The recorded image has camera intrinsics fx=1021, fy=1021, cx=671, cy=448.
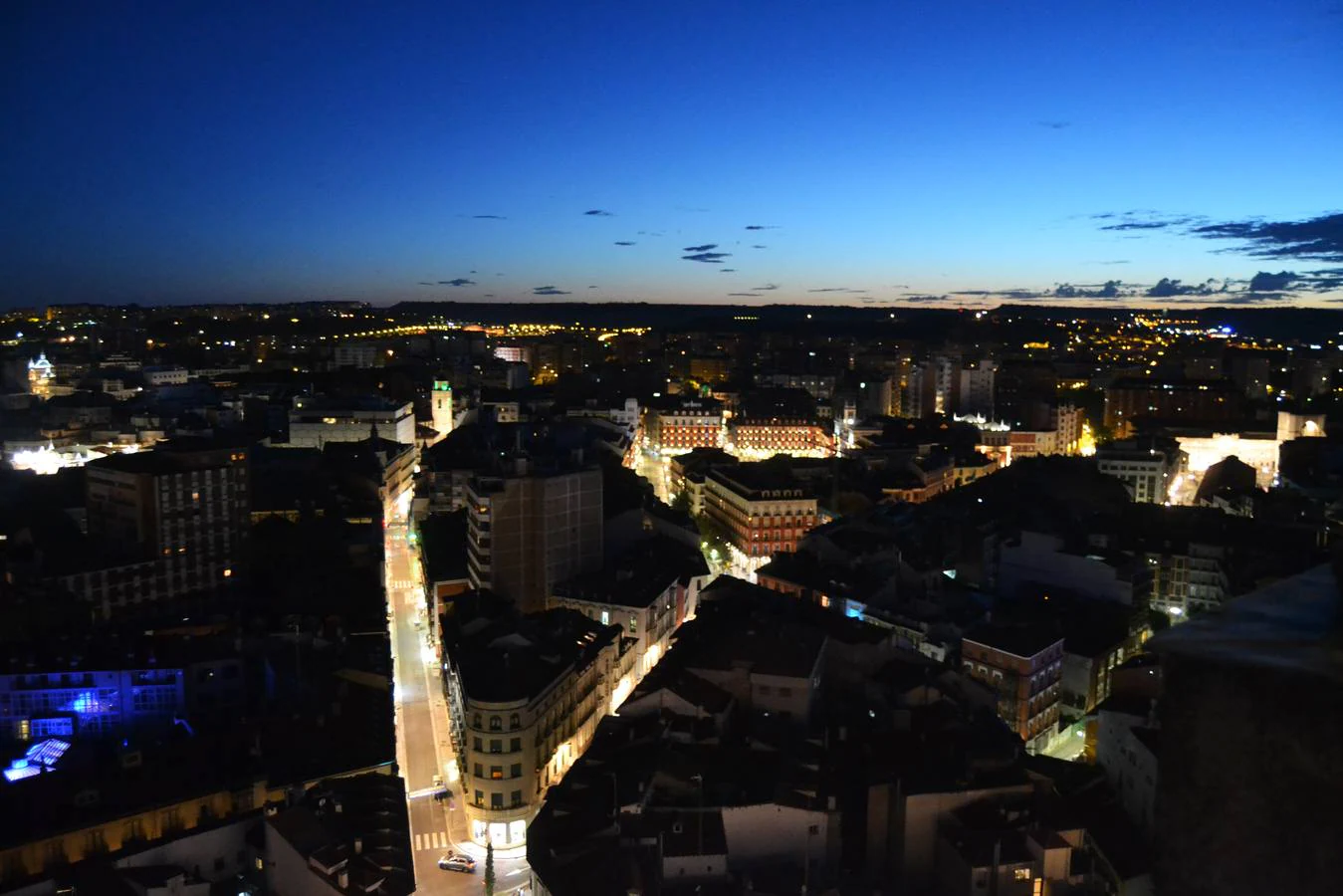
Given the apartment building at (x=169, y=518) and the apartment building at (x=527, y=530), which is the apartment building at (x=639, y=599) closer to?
the apartment building at (x=527, y=530)

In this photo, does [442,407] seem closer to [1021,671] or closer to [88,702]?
[88,702]

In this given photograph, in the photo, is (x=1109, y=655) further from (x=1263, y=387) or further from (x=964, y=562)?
(x=1263, y=387)

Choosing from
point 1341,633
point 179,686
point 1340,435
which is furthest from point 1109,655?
point 1340,435

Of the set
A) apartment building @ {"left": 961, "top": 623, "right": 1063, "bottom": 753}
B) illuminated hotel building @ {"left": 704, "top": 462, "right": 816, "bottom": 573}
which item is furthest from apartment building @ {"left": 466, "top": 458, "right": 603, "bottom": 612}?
apartment building @ {"left": 961, "top": 623, "right": 1063, "bottom": 753}

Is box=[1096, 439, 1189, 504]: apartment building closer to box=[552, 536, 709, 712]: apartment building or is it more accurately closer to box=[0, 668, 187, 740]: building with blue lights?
box=[552, 536, 709, 712]: apartment building

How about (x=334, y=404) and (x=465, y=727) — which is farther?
(x=334, y=404)

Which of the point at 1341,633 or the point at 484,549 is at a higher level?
the point at 1341,633
